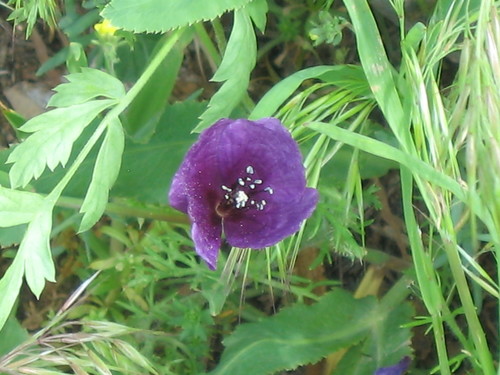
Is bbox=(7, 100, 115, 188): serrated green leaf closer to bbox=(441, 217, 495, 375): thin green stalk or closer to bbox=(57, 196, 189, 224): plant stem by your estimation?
bbox=(57, 196, 189, 224): plant stem

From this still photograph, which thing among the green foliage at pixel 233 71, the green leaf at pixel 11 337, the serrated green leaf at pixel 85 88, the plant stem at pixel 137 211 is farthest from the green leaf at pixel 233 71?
the green leaf at pixel 11 337

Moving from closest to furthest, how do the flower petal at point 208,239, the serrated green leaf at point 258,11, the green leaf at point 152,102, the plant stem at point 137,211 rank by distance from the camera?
the flower petal at point 208,239 < the serrated green leaf at point 258,11 < the plant stem at point 137,211 < the green leaf at point 152,102

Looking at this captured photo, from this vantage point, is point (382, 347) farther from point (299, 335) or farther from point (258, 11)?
point (258, 11)

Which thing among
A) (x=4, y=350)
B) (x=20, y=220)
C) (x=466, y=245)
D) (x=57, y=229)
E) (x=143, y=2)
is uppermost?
(x=143, y=2)

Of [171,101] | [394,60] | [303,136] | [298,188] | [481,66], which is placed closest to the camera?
[481,66]

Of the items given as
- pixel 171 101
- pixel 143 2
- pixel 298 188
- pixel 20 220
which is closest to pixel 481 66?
pixel 298 188

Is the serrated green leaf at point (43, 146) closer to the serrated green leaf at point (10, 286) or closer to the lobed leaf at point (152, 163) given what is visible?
the serrated green leaf at point (10, 286)

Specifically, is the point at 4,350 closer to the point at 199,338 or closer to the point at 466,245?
the point at 199,338

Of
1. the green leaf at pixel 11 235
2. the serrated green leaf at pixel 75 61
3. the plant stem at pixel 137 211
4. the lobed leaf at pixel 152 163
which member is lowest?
the green leaf at pixel 11 235
